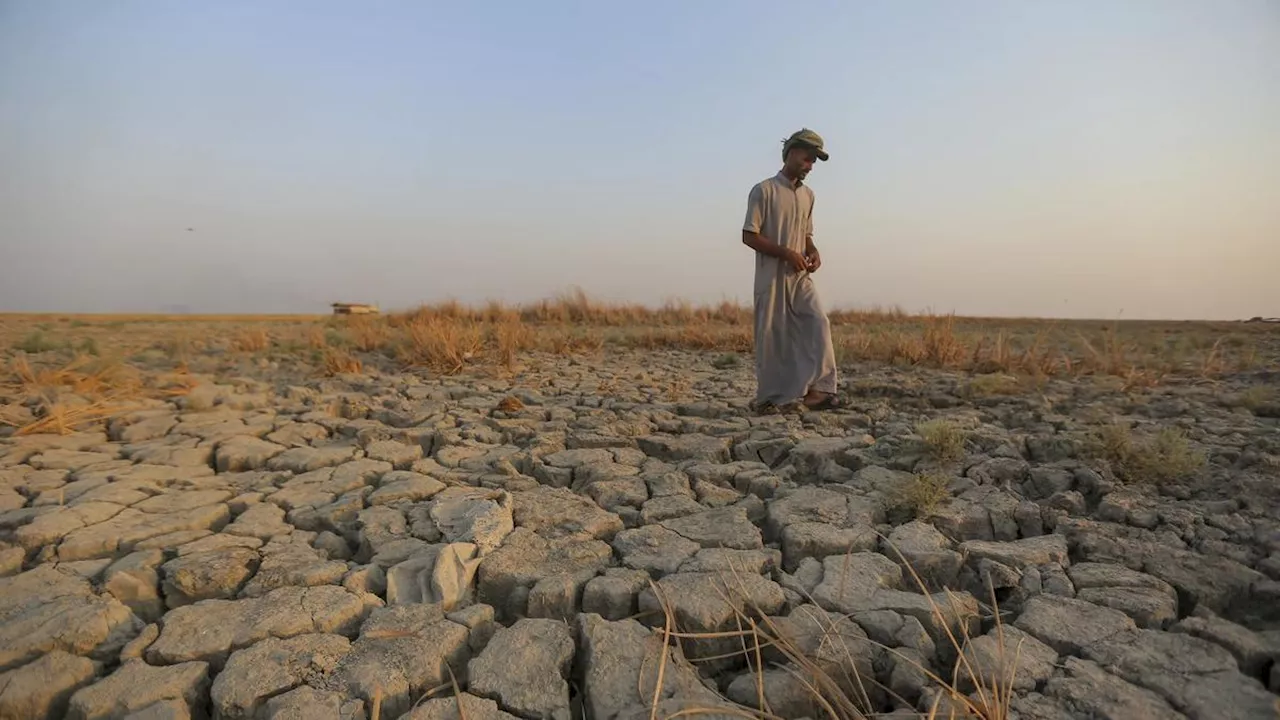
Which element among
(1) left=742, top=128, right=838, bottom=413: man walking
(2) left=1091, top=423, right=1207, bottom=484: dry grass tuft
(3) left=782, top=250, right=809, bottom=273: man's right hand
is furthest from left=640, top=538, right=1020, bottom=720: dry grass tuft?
(3) left=782, top=250, right=809, bottom=273: man's right hand

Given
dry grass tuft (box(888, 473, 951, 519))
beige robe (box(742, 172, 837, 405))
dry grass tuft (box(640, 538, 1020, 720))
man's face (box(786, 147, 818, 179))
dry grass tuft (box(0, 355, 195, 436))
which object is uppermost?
man's face (box(786, 147, 818, 179))

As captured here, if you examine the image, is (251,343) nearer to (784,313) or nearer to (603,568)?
(784,313)

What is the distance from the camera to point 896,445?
3.11 meters

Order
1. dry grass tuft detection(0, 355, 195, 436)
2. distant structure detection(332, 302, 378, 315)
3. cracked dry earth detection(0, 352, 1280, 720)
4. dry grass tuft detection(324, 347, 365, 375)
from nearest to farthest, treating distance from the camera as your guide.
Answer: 1. cracked dry earth detection(0, 352, 1280, 720)
2. dry grass tuft detection(0, 355, 195, 436)
3. dry grass tuft detection(324, 347, 365, 375)
4. distant structure detection(332, 302, 378, 315)

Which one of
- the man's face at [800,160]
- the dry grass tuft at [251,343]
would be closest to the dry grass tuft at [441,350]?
the dry grass tuft at [251,343]

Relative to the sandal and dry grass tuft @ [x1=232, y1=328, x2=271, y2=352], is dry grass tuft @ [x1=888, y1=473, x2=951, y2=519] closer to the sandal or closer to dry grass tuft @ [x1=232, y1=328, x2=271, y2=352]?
the sandal

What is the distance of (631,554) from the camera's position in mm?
2107

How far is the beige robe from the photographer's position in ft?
13.0

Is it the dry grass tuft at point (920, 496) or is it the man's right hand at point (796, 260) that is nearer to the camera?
the dry grass tuft at point (920, 496)

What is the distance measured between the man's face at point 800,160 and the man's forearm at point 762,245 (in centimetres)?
42

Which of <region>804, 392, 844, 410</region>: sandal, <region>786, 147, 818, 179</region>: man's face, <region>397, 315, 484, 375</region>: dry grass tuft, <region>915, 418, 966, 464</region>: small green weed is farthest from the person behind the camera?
<region>397, 315, 484, 375</region>: dry grass tuft

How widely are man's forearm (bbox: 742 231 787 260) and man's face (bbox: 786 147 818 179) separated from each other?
0.42 m

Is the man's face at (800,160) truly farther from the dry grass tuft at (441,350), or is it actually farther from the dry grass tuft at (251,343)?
the dry grass tuft at (251,343)

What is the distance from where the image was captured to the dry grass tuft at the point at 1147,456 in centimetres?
256
